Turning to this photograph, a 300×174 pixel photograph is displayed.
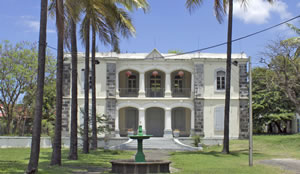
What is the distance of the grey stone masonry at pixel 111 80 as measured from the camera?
3069 centimetres

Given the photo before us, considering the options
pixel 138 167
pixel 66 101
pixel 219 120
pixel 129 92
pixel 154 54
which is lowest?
pixel 138 167

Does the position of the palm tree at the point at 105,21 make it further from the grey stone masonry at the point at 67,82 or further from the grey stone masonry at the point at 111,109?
the grey stone masonry at the point at 67,82

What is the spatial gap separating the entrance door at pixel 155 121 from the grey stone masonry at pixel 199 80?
3877mm

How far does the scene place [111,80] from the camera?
1210 inches

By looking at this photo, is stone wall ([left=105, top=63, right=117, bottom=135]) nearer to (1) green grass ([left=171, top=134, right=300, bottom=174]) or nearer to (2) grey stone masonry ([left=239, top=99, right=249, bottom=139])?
(1) green grass ([left=171, top=134, right=300, bottom=174])

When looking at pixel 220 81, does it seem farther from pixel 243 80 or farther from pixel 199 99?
pixel 199 99

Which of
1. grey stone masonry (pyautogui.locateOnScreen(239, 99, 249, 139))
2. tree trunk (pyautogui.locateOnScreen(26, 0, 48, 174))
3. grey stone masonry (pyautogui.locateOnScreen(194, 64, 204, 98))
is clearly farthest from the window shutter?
tree trunk (pyautogui.locateOnScreen(26, 0, 48, 174))

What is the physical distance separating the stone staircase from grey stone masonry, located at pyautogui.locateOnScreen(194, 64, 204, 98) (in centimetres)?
407

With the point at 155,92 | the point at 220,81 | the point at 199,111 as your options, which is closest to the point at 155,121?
the point at 155,92

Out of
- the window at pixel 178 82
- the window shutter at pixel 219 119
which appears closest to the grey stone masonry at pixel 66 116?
the window at pixel 178 82

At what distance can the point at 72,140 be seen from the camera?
17875mm

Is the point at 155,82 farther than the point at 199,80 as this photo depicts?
Yes

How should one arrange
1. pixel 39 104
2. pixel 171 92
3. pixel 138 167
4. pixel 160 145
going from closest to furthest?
1. pixel 39 104
2. pixel 138 167
3. pixel 160 145
4. pixel 171 92

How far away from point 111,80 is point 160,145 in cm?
627
